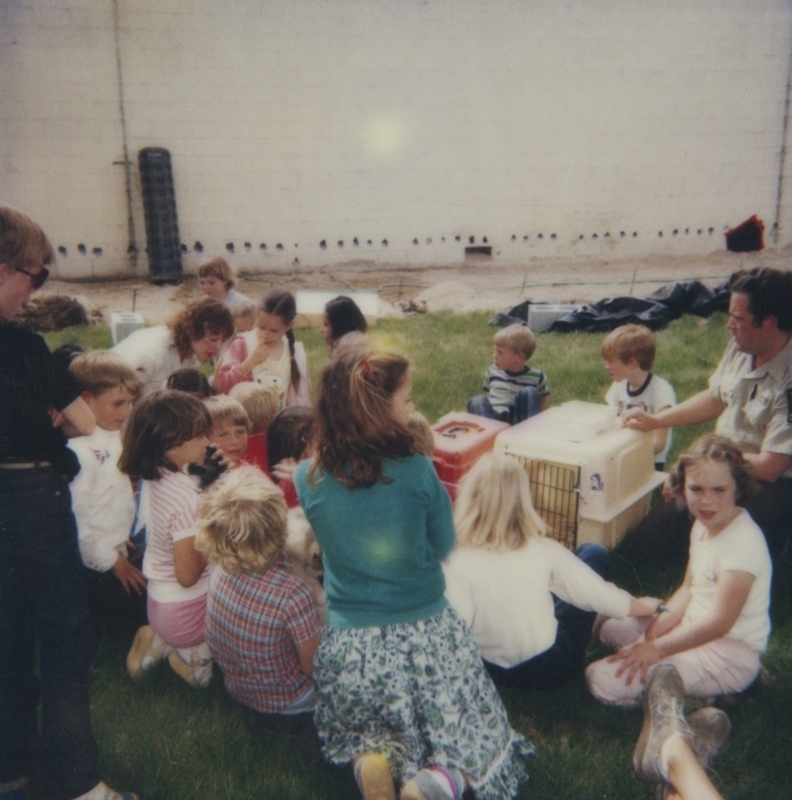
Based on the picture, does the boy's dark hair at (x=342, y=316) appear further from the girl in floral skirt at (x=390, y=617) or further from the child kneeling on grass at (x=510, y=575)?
the girl in floral skirt at (x=390, y=617)

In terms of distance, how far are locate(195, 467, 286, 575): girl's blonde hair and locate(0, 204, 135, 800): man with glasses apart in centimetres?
41

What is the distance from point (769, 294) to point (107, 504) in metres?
2.94

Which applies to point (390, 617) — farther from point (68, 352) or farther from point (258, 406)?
point (68, 352)

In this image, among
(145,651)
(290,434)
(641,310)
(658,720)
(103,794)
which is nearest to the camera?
(103,794)

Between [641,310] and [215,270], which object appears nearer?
[215,270]

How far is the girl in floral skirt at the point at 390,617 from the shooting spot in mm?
2199

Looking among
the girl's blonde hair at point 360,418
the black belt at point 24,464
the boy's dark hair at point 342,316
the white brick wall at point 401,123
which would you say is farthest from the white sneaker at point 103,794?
the white brick wall at point 401,123

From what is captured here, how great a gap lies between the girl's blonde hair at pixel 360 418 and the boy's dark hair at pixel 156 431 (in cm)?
88

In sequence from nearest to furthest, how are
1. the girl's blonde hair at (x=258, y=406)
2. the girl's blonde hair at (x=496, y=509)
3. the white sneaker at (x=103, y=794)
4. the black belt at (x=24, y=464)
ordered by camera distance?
the black belt at (x=24, y=464) < the white sneaker at (x=103, y=794) < the girl's blonde hair at (x=496, y=509) < the girl's blonde hair at (x=258, y=406)

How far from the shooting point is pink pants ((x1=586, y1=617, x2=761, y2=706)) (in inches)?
107

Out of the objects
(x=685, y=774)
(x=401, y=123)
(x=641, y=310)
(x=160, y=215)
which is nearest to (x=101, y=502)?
(x=685, y=774)

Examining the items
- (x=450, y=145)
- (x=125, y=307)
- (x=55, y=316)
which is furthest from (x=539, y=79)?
(x=55, y=316)

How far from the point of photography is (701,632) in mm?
2691

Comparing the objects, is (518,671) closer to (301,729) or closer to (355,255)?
(301,729)
